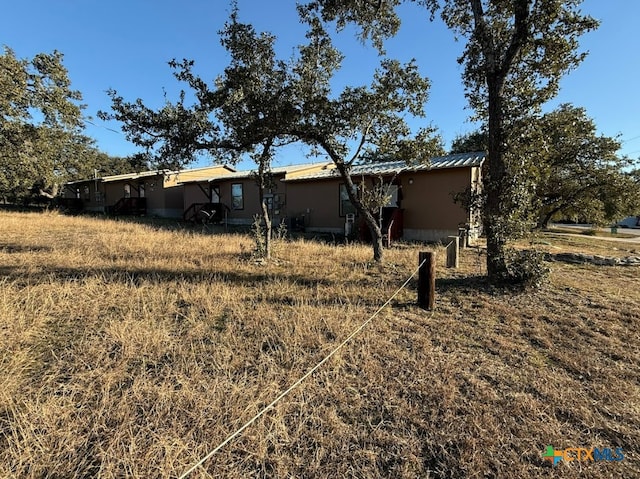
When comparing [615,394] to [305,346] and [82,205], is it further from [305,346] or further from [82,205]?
[82,205]

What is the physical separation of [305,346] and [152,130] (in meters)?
5.67

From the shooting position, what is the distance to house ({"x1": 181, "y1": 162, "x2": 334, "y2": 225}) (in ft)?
56.3

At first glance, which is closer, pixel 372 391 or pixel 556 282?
pixel 372 391

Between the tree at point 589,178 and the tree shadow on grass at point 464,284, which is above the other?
the tree at point 589,178

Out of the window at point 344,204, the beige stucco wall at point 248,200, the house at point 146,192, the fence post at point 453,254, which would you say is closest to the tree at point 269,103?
the fence post at point 453,254

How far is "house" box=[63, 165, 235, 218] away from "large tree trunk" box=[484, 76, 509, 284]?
19952 millimetres

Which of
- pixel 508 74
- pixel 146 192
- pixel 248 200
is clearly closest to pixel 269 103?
pixel 508 74

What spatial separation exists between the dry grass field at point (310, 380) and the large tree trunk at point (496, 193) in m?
0.52

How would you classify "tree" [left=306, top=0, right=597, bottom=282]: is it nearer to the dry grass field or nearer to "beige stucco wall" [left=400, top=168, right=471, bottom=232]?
the dry grass field

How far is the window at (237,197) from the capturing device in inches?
756

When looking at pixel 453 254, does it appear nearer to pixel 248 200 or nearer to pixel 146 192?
pixel 248 200

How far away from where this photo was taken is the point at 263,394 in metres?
2.64

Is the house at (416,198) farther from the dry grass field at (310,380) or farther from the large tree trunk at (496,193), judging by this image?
the dry grass field at (310,380)

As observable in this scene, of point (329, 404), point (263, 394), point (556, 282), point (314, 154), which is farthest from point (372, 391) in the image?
point (314, 154)
